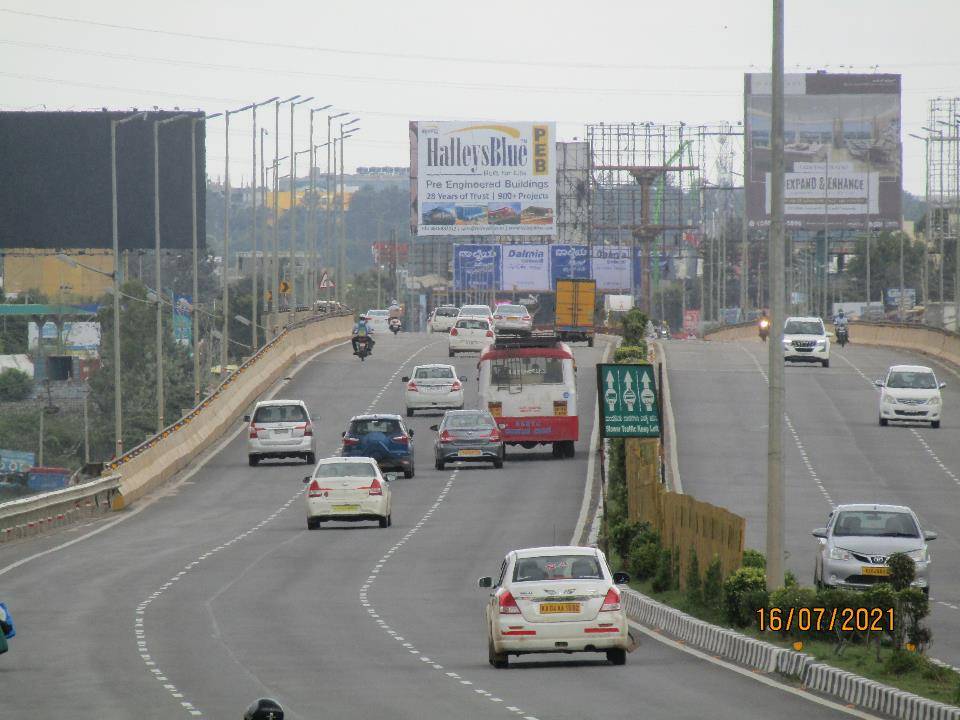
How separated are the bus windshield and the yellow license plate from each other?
29664mm

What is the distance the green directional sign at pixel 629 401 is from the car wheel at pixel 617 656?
37.2 feet

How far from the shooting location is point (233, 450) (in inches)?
2168

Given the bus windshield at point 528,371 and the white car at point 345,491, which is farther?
the bus windshield at point 528,371

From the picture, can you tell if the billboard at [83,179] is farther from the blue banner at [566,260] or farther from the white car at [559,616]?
the white car at [559,616]

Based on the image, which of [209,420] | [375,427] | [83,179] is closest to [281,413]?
[375,427]

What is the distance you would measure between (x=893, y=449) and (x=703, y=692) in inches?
1355

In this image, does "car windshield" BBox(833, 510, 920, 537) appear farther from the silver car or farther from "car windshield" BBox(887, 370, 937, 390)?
"car windshield" BBox(887, 370, 937, 390)

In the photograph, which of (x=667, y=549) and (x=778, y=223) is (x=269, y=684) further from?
(x=667, y=549)

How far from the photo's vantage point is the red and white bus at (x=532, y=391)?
1932 inches

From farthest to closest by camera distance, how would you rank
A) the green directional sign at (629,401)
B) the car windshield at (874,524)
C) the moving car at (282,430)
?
the moving car at (282,430)
the green directional sign at (629,401)
the car windshield at (874,524)

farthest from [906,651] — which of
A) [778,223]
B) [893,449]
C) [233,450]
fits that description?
[233,450]

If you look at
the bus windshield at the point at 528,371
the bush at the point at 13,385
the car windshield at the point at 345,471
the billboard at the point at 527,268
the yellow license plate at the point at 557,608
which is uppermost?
the billboard at the point at 527,268

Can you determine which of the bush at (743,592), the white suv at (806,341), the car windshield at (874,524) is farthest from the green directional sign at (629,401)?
the white suv at (806,341)

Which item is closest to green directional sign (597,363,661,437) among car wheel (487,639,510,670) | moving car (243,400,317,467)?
car wheel (487,639,510,670)
